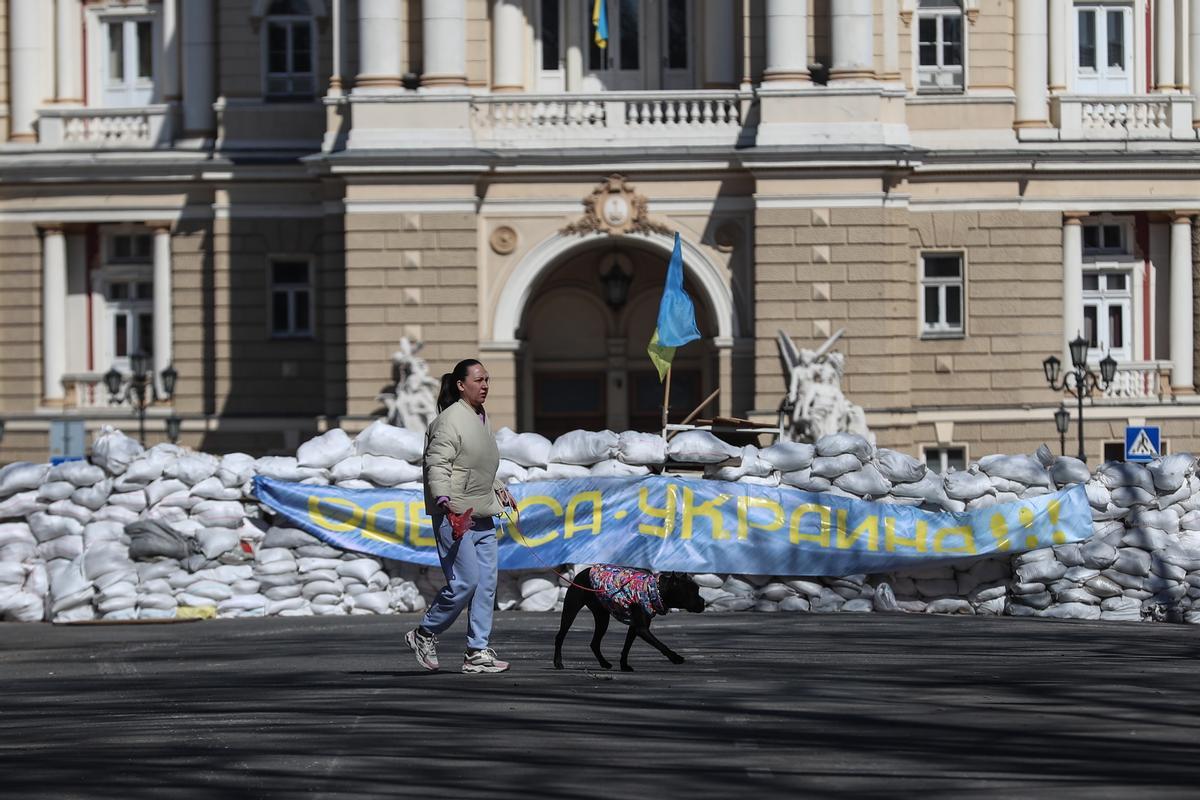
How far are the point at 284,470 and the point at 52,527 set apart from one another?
224 centimetres

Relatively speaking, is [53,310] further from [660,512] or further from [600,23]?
[660,512]

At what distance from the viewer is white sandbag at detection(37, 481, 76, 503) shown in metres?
23.8

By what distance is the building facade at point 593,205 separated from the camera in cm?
3562

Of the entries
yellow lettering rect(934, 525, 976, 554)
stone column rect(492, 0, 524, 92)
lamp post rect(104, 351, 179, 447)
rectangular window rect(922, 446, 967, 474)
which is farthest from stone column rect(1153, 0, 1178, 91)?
yellow lettering rect(934, 525, 976, 554)

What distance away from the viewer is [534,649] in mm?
18125

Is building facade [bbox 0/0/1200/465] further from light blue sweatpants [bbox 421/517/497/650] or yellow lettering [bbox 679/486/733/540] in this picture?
light blue sweatpants [bbox 421/517/497/650]

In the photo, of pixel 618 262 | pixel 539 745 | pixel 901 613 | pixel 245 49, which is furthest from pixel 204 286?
pixel 539 745

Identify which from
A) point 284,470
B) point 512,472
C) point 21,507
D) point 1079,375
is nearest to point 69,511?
point 21,507

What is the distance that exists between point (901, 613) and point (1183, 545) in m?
2.64

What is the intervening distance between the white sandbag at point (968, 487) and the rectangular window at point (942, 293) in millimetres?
14346

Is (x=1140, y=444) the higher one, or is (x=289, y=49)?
(x=289, y=49)

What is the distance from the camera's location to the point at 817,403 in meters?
33.8

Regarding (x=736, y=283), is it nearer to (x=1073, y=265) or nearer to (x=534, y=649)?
(x=1073, y=265)

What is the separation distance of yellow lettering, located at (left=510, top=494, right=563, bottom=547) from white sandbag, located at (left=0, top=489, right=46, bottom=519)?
4.58 m
